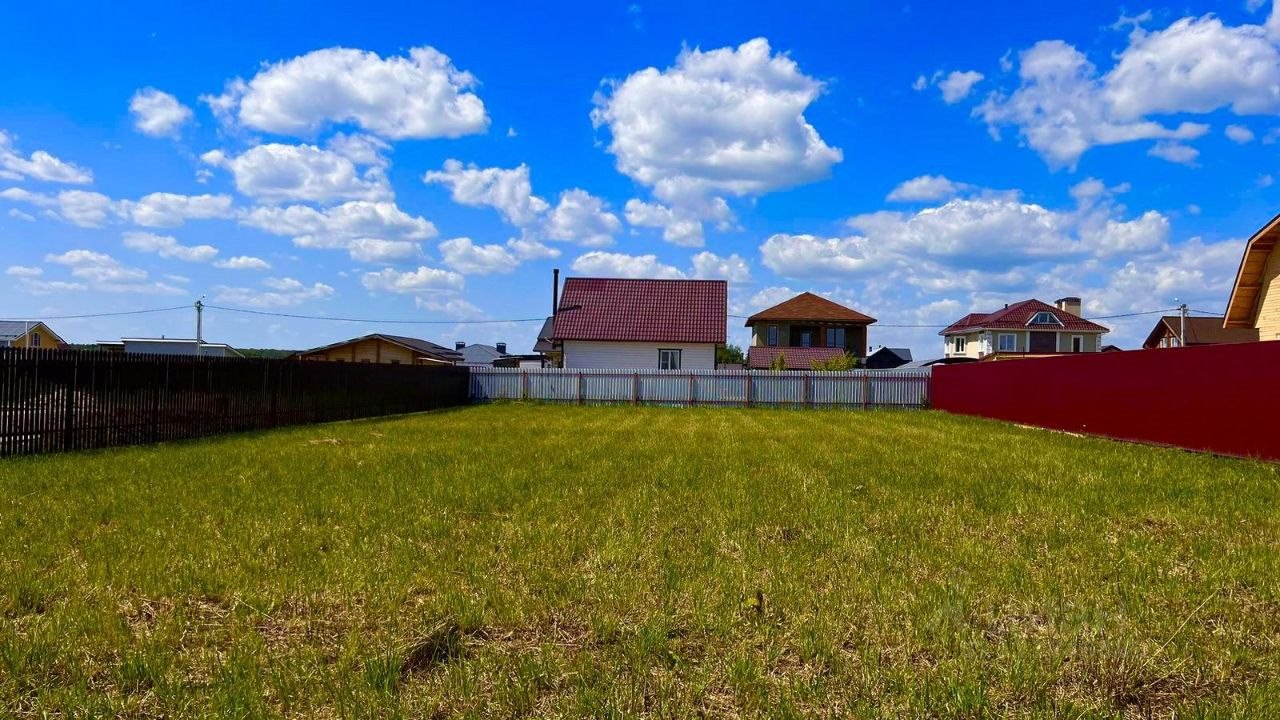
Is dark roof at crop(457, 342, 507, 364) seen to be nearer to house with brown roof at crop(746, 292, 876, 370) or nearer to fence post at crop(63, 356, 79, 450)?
house with brown roof at crop(746, 292, 876, 370)

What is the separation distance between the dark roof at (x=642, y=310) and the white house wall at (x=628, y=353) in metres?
0.38

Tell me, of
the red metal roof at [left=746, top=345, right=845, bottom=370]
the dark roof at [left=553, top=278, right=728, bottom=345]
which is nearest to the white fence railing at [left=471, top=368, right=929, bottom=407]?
the dark roof at [left=553, top=278, right=728, bottom=345]

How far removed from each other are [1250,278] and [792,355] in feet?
104

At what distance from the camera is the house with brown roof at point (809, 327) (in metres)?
53.6

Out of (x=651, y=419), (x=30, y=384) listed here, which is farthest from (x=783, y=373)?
(x=30, y=384)

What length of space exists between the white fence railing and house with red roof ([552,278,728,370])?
512cm

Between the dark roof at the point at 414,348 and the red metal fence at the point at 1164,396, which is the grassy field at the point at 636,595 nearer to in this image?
the red metal fence at the point at 1164,396

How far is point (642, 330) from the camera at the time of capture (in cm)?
3503

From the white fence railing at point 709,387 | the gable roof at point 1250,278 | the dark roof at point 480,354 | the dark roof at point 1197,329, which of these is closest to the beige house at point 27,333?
the dark roof at point 480,354

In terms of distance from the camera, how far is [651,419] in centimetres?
2025

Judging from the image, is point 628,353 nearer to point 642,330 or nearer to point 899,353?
point 642,330

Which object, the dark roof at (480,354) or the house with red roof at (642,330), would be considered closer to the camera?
the house with red roof at (642,330)

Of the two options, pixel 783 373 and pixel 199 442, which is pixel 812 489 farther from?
pixel 783 373

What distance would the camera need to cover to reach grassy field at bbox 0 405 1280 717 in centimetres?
305
